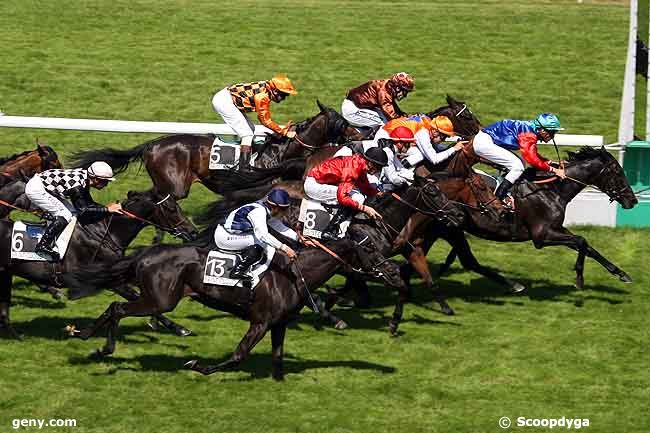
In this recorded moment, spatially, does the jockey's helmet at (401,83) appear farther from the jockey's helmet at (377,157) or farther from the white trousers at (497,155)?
the jockey's helmet at (377,157)

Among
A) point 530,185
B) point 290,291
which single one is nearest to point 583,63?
point 530,185

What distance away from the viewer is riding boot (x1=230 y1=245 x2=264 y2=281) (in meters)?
11.2

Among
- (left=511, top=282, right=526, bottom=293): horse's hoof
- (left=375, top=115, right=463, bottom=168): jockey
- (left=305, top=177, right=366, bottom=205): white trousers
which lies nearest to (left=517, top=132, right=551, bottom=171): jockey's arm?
(left=375, top=115, right=463, bottom=168): jockey

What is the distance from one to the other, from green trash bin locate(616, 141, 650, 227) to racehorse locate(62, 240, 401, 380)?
21.2ft

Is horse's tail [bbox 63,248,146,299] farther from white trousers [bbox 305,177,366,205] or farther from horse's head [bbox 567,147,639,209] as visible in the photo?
horse's head [bbox 567,147,639,209]

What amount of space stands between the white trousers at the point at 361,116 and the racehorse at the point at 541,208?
160cm

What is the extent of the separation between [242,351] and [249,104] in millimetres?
4629

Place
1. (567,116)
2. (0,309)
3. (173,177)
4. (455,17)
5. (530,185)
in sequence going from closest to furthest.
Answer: (0,309) < (530,185) < (173,177) < (567,116) < (455,17)

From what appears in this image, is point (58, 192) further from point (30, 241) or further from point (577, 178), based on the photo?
point (577, 178)

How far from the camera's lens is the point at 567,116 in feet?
71.2

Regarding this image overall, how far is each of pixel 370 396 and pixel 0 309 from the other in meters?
3.69

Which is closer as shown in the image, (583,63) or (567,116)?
(567,116)

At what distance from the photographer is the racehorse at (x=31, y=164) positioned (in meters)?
14.0

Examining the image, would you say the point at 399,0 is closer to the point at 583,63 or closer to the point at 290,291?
the point at 583,63
